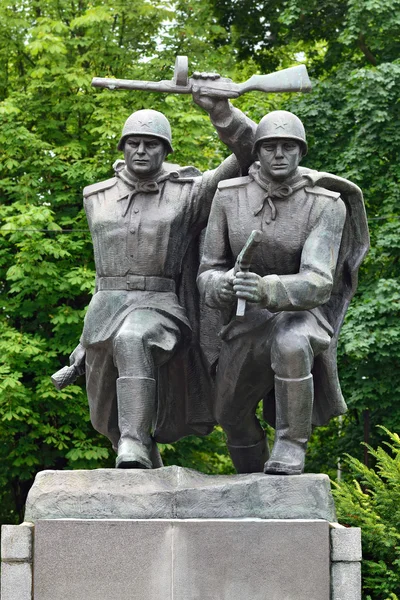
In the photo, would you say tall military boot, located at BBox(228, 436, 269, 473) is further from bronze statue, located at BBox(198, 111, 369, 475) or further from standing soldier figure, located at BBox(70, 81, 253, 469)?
bronze statue, located at BBox(198, 111, 369, 475)

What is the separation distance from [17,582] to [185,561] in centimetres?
88

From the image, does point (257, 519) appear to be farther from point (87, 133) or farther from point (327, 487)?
point (87, 133)

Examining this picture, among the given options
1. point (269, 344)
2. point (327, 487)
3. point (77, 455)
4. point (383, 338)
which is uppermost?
point (269, 344)

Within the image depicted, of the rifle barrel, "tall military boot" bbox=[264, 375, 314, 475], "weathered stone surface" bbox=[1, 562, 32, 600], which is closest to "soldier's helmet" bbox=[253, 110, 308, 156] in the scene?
the rifle barrel

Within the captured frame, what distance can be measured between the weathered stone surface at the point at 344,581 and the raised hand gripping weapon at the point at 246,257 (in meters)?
1.41

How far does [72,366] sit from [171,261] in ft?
2.95

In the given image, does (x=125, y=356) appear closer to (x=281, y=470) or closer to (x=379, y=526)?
(x=281, y=470)

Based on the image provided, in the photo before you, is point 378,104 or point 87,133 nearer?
point 378,104

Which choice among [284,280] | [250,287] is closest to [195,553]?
[250,287]

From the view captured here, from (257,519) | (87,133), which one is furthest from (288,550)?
(87,133)

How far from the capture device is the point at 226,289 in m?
7.73

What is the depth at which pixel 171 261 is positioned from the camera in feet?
27.5

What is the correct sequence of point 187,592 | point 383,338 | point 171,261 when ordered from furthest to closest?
1. point 383,338
2. point 171,261
3. point 187,592

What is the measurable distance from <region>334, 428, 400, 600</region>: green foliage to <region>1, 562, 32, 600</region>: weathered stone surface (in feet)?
17.5
